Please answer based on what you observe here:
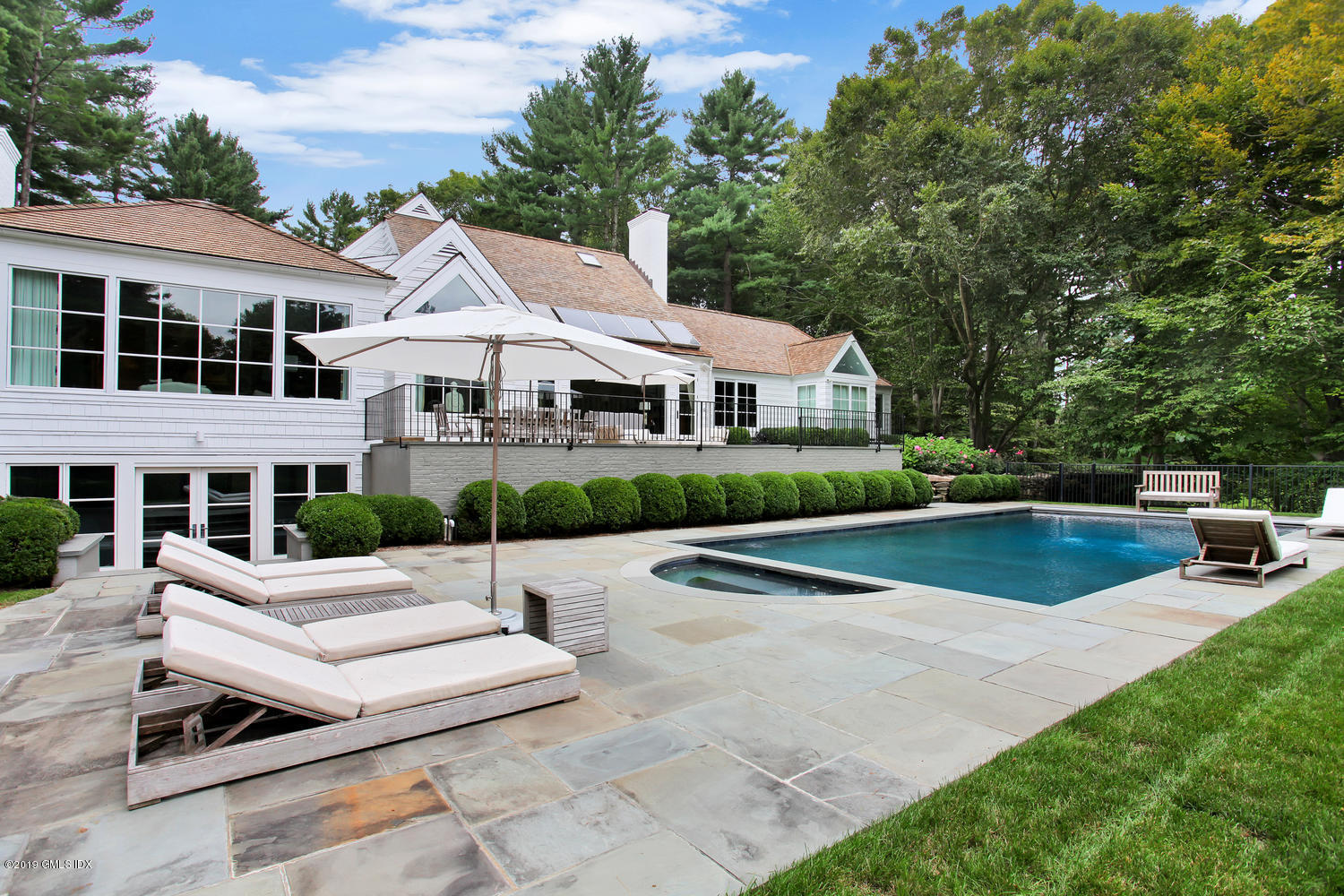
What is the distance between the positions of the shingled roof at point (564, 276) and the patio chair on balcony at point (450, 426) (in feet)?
19.4

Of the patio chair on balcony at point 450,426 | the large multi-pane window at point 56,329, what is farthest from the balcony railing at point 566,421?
the large multi-pane window at point 56,329

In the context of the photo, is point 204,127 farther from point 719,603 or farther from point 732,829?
point 732,829

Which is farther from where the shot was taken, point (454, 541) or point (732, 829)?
point (454, 541)

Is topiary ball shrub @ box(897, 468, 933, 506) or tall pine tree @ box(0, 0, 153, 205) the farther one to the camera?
tall pine tree @ box(0, 0, 153, 205)

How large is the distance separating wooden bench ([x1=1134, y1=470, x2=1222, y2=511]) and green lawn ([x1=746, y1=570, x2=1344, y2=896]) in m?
15.8

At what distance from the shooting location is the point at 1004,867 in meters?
2.23

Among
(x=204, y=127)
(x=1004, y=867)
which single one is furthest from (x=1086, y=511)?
(x=204, y=127)

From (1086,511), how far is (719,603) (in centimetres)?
1563

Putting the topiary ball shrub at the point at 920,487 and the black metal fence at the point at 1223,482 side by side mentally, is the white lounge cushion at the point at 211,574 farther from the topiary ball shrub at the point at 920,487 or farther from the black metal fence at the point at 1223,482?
the black metal fence at the point at 1223,482

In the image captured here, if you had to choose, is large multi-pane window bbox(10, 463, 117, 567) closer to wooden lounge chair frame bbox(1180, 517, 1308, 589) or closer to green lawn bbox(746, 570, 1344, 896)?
green lawn bbox(746, 570, 1344, 896)

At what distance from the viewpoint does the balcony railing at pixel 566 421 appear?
1262 cm

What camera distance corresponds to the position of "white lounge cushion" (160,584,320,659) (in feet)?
11.7

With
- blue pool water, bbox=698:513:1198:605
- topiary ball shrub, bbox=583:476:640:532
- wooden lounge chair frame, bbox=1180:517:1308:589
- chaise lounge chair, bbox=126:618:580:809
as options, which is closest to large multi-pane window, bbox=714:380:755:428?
blue pool water, bbox=698:513:1198:605

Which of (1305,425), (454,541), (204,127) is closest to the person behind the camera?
(454,541)
